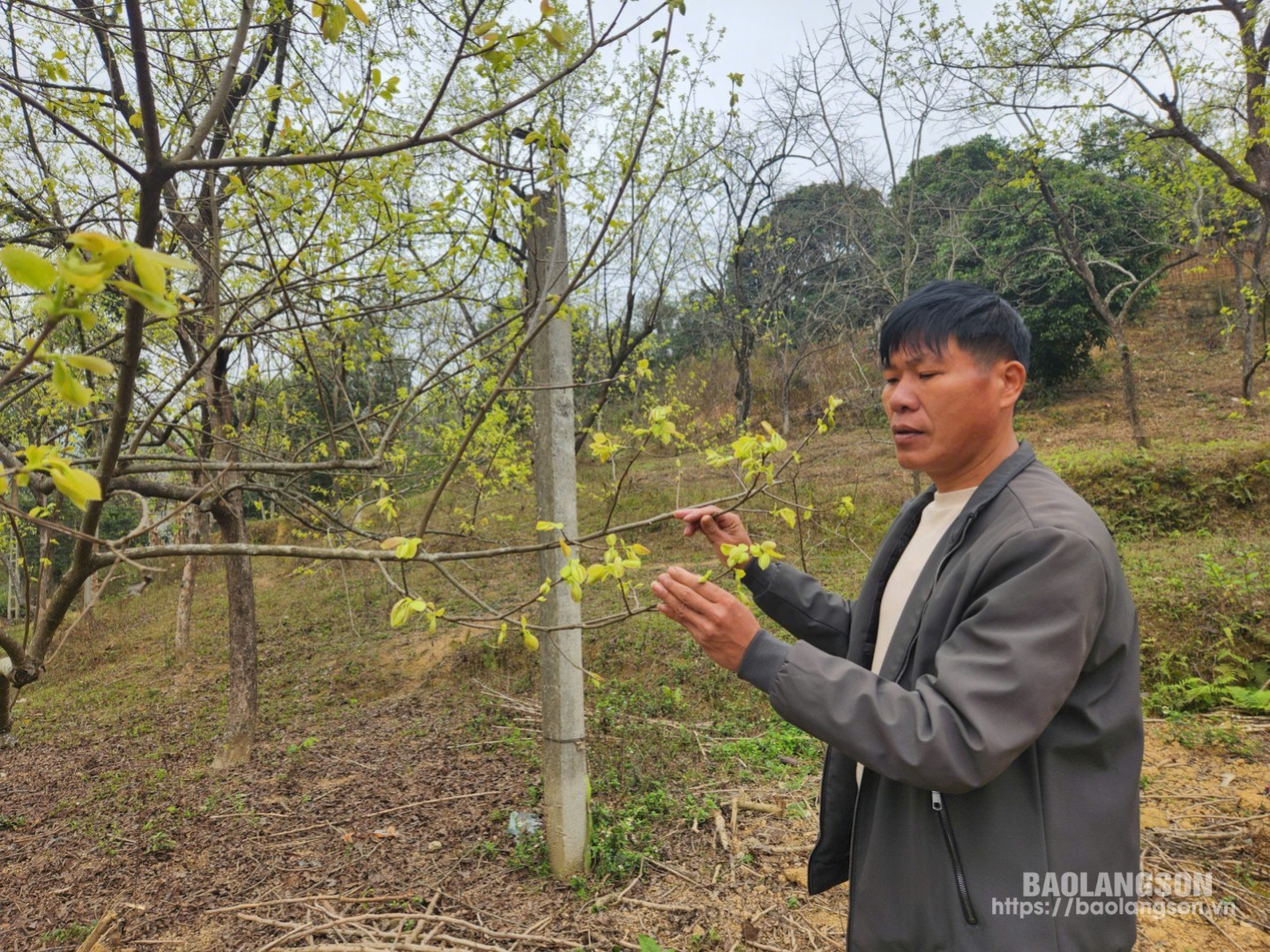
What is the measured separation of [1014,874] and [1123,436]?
14.3 metres

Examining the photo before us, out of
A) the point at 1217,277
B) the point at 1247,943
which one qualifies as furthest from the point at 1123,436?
the point at 1247,943

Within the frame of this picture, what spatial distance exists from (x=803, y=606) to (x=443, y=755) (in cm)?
408

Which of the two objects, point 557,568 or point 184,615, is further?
point 184,615

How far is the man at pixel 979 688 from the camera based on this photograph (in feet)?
3.47

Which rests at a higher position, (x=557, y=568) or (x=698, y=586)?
(x=698, y=586)

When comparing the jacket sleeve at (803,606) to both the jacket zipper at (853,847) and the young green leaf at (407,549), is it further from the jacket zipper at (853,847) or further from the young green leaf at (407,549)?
the young green leaf at (407,549)

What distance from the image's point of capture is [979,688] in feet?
3.42

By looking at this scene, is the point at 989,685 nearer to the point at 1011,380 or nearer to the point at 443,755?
the point at 1011,380

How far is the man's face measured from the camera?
1318mm

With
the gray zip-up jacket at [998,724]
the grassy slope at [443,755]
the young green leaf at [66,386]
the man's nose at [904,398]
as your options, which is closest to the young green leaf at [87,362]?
the young green leaf at [66,386]

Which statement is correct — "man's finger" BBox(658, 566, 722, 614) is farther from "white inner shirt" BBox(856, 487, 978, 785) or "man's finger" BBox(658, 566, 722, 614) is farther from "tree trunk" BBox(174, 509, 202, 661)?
"tree trunk" BBox(174, 509, 202, 661)

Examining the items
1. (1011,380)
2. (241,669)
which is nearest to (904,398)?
(1011,380)

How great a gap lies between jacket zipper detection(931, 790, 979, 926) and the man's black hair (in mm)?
789

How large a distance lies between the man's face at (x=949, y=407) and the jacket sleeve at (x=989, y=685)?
28 cm
